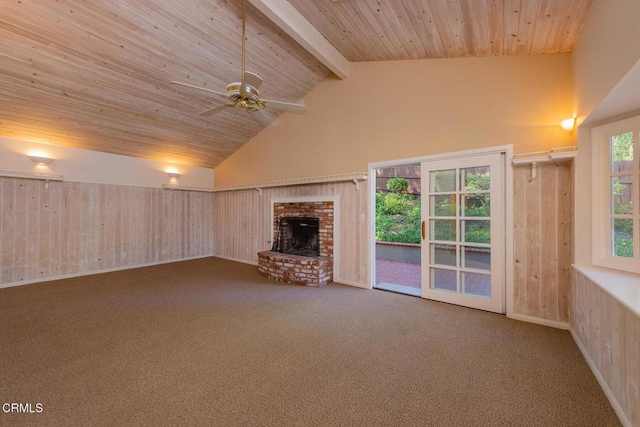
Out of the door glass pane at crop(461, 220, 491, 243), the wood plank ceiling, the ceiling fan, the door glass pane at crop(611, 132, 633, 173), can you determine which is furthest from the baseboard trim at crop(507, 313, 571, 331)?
the ceiling fan

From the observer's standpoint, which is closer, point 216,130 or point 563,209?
point 563,209

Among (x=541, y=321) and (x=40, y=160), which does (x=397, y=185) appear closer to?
(x=541, y=321)

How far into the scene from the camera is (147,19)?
3092 millimetres

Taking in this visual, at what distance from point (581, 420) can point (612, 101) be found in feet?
7.50

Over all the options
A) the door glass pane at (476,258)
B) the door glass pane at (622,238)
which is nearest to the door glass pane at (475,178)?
the door glass pane at (476,258)

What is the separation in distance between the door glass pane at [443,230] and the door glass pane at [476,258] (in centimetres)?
22

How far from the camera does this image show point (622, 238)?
7.66ft

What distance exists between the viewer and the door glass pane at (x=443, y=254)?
11.5ft

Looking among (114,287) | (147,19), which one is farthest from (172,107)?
(114,287)

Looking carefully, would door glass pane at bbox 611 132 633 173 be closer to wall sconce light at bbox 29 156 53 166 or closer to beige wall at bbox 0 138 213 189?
beige wall at bbox 0 138 213 189

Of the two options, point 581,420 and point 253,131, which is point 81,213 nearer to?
point 253,131

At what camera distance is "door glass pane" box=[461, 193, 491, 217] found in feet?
10.8

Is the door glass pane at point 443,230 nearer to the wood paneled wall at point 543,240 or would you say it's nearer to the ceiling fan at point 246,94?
the wood paneled wall at point 543,240

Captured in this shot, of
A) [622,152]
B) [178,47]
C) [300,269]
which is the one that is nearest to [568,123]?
[622,152]
